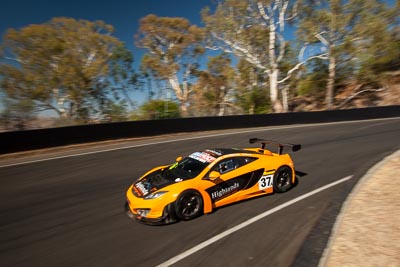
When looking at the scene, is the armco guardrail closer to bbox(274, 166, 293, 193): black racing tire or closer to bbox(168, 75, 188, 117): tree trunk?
bbox(274, 166, 293, 193): black racing tire

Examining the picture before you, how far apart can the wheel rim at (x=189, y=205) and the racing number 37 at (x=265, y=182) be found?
1.79 metres

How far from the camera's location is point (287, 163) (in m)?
8.83

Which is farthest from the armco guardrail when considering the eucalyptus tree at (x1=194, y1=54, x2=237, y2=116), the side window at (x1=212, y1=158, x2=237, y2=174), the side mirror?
the eucalyptus tree at (x1=194, y1=54, x2=237, y2=116)

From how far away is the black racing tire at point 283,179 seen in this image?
336 inches

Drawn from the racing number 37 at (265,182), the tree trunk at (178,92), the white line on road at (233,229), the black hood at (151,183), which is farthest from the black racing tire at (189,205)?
the tree trunk at (178,92)

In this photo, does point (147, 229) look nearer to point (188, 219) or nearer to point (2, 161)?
point (188, 219)

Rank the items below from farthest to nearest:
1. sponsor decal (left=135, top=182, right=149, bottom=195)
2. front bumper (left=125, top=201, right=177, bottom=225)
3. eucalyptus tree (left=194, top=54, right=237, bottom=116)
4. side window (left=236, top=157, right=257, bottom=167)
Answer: eucalyptus tree (left=194, top=54, right=237, bottom=116)
side window (left=236, top=157, right=257, bottom=167)
sponsor decal (left=135, top=182, right=149, bottom=195)
front bumper (left=125, top=201, right=177, bottom=225)

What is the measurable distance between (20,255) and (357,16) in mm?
36522

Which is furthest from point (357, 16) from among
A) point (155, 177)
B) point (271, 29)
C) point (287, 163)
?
point (155, 177)

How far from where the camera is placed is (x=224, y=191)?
24.9ft

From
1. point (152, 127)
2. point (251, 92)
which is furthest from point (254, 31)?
point (152, 127)

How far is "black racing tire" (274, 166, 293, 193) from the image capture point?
8.52 meters

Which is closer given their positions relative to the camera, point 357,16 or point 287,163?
point 287,163

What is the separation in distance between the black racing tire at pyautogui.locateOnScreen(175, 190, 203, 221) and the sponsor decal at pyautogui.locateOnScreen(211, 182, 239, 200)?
358 mm
